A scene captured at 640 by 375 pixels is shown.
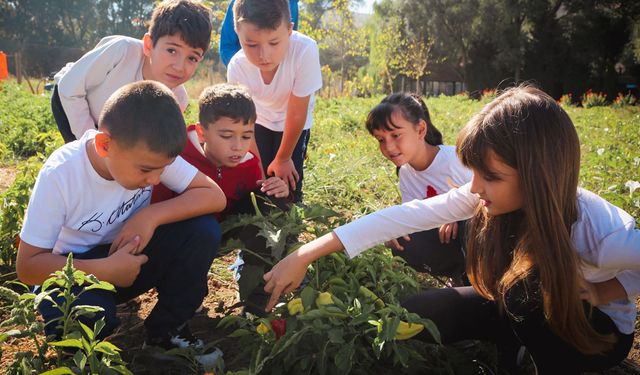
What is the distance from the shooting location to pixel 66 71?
98.7 inches

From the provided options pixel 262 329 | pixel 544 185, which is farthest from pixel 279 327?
pixel 544 185

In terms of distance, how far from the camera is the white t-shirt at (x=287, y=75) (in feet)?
9.57

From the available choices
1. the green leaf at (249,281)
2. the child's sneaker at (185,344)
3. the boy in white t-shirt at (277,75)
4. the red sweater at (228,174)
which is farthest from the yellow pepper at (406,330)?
the boy in white t-shirt at (277,75)

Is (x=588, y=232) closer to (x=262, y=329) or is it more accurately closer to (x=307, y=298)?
(x=307, y=298)

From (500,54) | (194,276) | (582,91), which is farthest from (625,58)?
(194,276)

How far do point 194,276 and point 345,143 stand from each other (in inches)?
163

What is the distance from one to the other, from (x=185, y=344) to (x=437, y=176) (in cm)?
141

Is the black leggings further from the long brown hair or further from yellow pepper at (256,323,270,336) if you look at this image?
yellow pepper at (256,323,270,336)

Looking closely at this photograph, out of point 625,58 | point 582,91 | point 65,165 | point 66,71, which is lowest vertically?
point 582,91

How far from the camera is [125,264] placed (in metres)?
1.73

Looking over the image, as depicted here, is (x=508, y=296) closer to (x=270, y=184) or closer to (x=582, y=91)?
(x=270, y=184)

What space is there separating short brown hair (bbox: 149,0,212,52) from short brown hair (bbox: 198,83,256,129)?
368 mm

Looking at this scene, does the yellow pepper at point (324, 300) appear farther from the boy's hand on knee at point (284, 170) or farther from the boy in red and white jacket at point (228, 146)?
the boy's hand on knee at point (284, 170)

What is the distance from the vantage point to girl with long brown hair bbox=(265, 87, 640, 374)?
157 centimetres
